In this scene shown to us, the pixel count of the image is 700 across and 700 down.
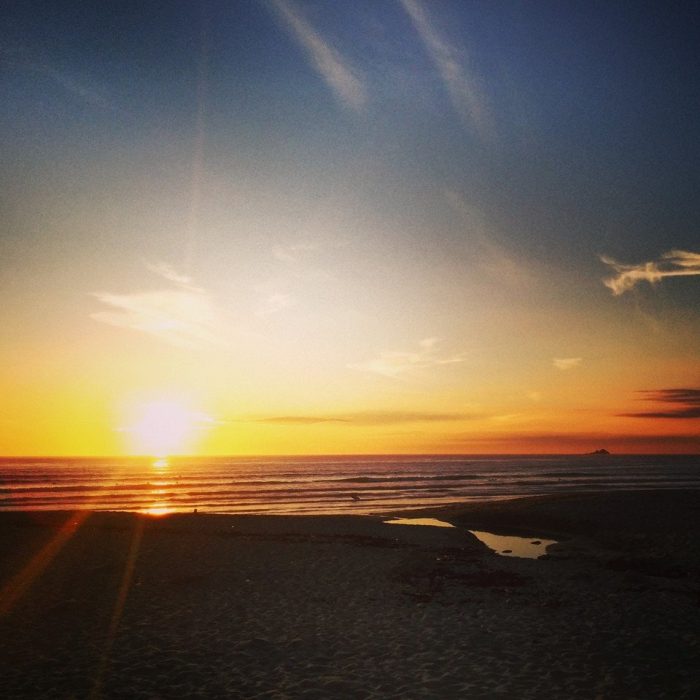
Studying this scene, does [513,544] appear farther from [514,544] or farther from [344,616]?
[344,616]

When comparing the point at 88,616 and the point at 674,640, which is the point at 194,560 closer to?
the point at 88,616

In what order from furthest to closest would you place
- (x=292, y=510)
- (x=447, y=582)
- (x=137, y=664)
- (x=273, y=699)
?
(x=292, y=510), (x=447, y=582), (x=137, y=664), (x=273, y=699)

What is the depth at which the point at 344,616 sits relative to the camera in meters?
13.8

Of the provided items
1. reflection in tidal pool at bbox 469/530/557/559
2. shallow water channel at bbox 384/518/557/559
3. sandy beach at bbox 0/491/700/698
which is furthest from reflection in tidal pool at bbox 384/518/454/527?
sandy beach at bbox 0/491/700/698

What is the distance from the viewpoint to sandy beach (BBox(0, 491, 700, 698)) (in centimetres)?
955

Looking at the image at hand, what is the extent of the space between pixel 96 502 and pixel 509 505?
42.7 m

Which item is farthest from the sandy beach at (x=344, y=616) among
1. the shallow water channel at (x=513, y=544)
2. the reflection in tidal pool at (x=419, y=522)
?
the reflection in tidal pool at (x=419, y=522)

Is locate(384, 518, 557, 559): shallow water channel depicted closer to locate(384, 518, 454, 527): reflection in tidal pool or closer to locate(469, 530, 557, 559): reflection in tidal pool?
locate(469, 530, 557, 559): reflection in tidal pool

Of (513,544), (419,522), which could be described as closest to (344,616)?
(513,544)

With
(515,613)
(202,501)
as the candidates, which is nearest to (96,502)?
(202,501)

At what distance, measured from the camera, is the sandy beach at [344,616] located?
31.3ft

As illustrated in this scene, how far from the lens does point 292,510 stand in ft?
149

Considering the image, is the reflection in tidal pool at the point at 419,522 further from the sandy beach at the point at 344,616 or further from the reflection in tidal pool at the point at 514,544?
the sandy beach at the point at 344,616

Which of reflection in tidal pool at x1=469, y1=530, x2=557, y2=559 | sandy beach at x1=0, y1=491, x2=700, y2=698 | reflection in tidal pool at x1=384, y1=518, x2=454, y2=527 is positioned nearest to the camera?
sandy beach at x1=0, y1=491, x2=700, y2=698
